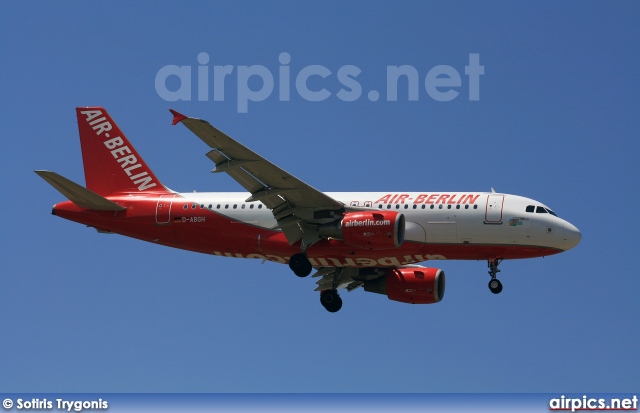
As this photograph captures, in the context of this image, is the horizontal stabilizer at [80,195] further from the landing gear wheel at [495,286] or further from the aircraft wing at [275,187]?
the landing gear wheel at [495,286]

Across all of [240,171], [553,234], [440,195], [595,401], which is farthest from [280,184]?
[595,401]

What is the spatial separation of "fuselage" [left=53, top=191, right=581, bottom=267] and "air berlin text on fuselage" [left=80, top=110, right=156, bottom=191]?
1.02 meters

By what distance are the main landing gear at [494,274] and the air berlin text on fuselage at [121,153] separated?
56.8ft

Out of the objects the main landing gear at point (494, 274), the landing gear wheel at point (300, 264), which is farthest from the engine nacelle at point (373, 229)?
the main landing gear at point (494, 274)

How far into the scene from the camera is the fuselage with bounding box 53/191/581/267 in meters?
63.6

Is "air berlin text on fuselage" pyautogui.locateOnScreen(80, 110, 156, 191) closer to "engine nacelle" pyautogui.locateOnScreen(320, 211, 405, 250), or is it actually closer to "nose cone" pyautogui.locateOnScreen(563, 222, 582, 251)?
"engine nacelle" pyautogui.locateOnScreen(320, 211, 405, 250)

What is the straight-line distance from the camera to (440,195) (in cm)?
6494

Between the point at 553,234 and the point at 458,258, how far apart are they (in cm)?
444

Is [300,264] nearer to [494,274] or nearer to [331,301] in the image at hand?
[331,301]

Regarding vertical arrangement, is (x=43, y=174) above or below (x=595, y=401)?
above

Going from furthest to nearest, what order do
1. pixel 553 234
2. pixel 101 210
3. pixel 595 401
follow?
pixel 101 210 < pixel 553 234 < pixel 595 401

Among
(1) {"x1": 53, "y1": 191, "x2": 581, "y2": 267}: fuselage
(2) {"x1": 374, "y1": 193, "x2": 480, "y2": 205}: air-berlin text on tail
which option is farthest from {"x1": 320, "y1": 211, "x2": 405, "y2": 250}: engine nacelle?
(2) {"x1": 374, "y1": 193, "x2": 480, "y2": 205}: air-berlin text on tail

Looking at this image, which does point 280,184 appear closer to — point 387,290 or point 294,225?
point 294,225

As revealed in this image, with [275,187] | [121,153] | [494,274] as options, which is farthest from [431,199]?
[121,153]
